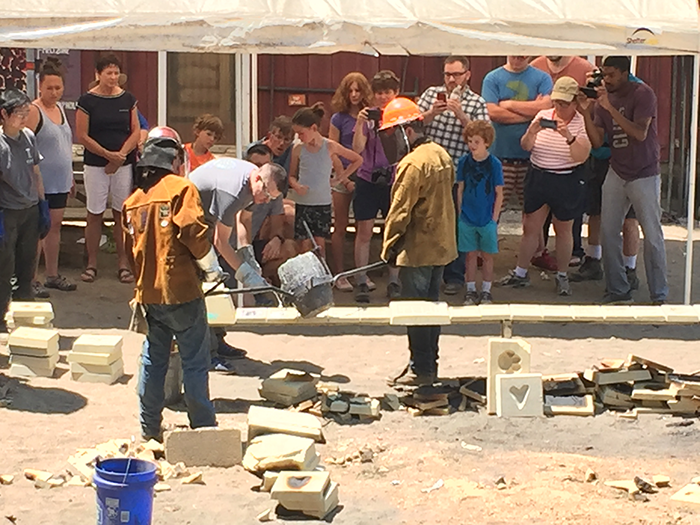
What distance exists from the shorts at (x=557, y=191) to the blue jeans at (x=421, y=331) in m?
2.80

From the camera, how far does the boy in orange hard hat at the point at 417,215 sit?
7930 mm

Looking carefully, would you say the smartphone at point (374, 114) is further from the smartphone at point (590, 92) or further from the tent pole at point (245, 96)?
the smartphone at point (590, 92)

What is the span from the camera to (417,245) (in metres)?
8.05

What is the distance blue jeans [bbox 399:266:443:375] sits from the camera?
26.8 feet

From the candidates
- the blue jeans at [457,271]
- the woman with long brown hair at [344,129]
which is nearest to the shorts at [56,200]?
the woman with long brown hair at [344,129]

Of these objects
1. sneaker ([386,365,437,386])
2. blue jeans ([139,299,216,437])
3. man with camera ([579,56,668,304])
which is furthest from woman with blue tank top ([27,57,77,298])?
man with camera ([579,56,668,304])

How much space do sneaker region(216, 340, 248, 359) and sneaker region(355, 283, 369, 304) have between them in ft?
5.73

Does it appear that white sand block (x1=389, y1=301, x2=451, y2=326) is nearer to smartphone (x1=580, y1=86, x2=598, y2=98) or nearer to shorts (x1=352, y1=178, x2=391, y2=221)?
shorts (x1=352, y1=178, x2=391, y2=221)

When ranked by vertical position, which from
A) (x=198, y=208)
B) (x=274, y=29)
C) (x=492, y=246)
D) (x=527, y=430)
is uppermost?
(x=274, y=29)

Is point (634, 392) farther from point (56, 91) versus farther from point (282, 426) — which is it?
point (56, 91)

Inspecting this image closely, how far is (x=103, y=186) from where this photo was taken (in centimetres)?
1080

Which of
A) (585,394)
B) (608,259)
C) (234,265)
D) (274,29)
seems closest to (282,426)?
(234,265)

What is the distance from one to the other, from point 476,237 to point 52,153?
11.8 ft

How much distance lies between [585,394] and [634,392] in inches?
12.9
